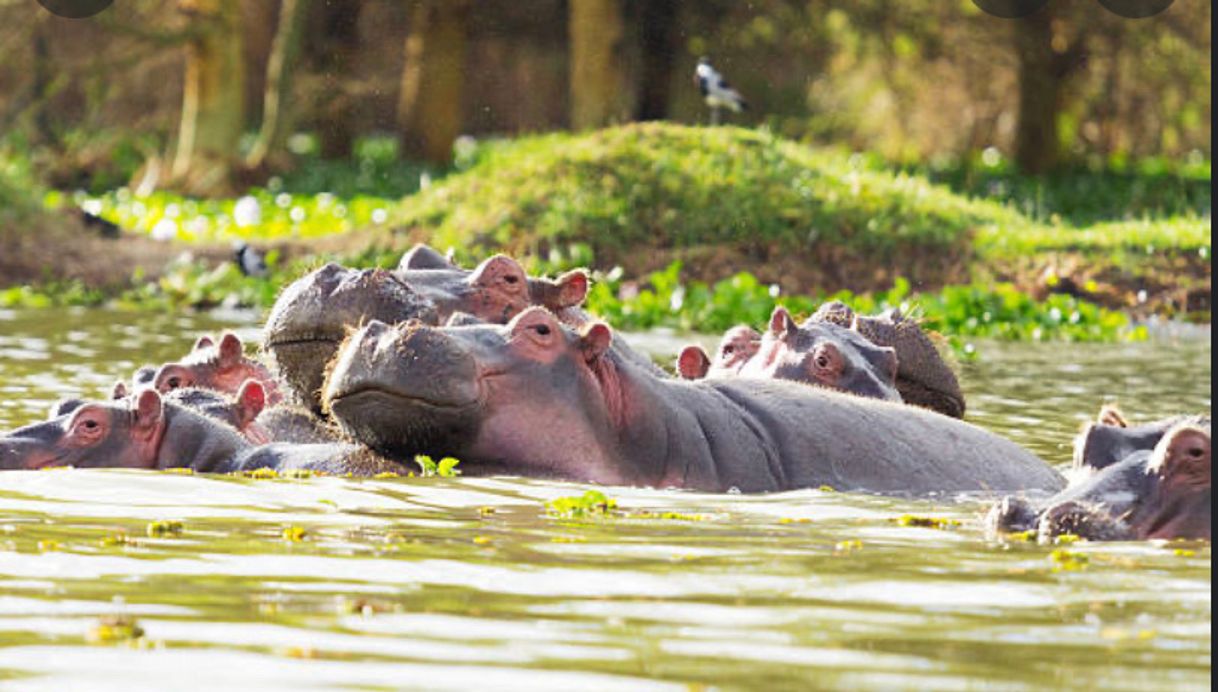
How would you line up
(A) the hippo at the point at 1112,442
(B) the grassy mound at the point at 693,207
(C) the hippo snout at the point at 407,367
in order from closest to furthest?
(A) the hippo at the point at 1112,442
(C) the hippo snout at the point at 407,367
(B) the grassy mound at the point at 693,207

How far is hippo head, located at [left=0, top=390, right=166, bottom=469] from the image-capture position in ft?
23.0

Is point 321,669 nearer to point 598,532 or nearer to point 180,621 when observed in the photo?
point 180,621

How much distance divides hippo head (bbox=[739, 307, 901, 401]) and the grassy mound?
906 centimetres

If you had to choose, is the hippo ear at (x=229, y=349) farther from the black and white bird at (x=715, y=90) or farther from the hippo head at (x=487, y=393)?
the black and white bird at (x=715, y=90)

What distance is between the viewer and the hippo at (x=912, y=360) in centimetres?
834

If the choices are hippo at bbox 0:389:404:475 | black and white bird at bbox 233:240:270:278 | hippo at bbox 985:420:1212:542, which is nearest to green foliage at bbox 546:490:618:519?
hippo at bbox 985:420:1212:542

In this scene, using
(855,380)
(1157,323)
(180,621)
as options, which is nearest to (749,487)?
(855,380)

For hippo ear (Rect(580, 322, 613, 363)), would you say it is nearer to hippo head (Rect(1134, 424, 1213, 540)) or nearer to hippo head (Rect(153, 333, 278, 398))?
hippo head (Rect(1134, 424, 1213, 540))

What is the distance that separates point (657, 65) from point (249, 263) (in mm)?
13208

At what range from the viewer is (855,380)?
778 cm

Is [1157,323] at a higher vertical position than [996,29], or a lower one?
lower

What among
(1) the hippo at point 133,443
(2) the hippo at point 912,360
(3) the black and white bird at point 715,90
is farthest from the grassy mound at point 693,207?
(1) the hippo at point 133,443

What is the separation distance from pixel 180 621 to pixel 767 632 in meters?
1.00

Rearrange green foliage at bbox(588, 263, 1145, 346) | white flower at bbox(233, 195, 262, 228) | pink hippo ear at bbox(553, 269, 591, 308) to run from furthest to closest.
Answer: white flower at bbox(233, 195, 262, 228)
green foliage at bbox(588, 263, 1145, 346)
pink hippo ear at bbox(553, 269, 591, 308)
